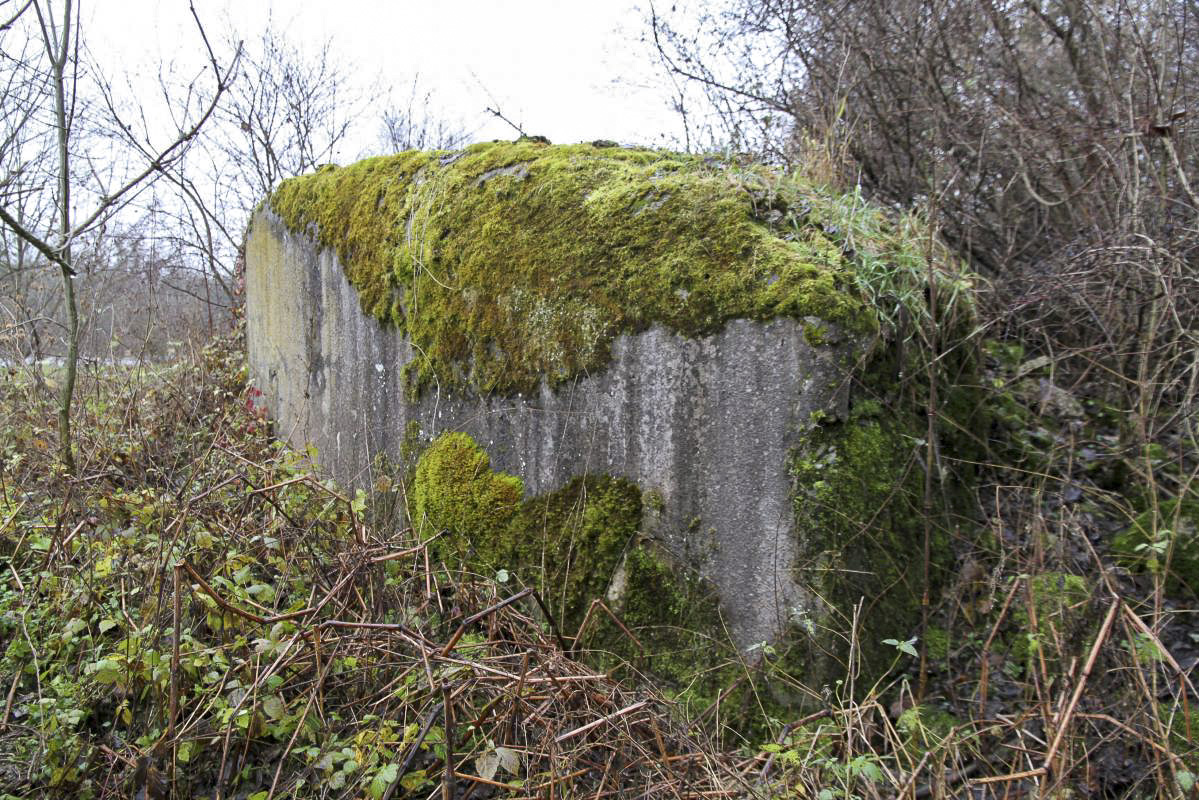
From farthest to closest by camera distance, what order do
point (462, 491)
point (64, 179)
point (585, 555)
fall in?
point (64, 179)
point (462, 491)
point (585, 555)

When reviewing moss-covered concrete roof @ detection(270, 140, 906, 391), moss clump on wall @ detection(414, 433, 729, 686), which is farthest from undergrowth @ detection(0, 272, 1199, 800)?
moss-covered concrete roof @ detection(270, 140, 906, 391)

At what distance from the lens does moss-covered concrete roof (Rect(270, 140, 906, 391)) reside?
2.52m

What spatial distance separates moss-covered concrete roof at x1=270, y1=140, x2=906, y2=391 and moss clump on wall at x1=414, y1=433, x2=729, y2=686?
17.0 inches

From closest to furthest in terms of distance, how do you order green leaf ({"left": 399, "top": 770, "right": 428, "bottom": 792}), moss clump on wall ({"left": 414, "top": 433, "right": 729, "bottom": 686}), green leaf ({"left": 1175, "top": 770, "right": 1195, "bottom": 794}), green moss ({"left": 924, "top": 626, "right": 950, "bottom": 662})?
green leaf ({"left": 1175, "top": 770, "right": 1195, "bottom": 794}) → green leaf ({"left": 399, "top": 770, "right": 428, "bottom": 792}) → green moss ({"left": 924, "top": 626, "right": 950, "bottom": 662}) → moss clump on wall ({"left": 414, "top": 433, "right": 729, "bottom": 686})

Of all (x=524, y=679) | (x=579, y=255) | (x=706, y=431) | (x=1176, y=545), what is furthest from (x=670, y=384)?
(x=1176, y=545)

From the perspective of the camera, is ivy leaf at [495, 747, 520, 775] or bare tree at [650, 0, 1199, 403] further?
bare tree at [650, 0, 1199, 403]

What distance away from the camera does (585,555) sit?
2.78m

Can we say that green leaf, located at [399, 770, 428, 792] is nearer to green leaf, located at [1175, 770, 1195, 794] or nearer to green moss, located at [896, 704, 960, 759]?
green moss, located at [896, 704, 960, 759]

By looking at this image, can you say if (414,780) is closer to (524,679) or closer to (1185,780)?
(524,679)

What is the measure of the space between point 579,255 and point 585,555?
1.13 metres

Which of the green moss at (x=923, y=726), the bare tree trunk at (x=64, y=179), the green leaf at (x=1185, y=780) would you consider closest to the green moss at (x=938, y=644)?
the green moss at (x=923, y=726)

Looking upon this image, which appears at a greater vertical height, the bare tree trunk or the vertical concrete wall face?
the bare tree trunk

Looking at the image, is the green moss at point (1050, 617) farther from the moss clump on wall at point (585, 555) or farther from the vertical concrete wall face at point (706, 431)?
the moss clump on wall at point (585, 555)

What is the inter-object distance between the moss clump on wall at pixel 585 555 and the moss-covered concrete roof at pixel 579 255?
43cm
